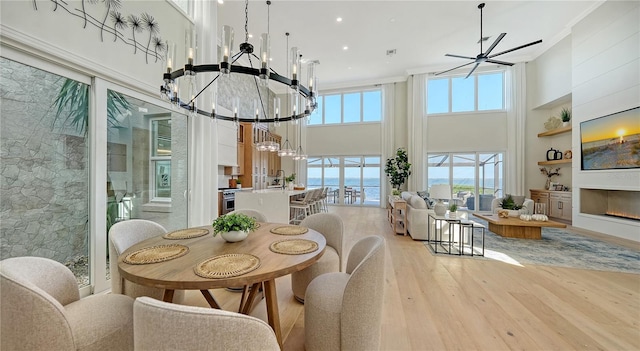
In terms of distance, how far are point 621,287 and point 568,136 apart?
5.98m

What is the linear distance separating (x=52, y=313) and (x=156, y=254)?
1.57 ft

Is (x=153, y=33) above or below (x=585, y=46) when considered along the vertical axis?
below

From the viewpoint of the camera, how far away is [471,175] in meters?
7.95

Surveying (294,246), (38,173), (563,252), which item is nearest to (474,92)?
(563,252)

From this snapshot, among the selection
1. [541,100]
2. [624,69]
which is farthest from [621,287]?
[541,100]

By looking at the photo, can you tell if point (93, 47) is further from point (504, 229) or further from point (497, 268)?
point (504, 229)

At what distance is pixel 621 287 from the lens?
245cm

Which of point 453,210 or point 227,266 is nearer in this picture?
point 227,266

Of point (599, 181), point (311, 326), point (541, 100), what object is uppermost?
point (541, 100)

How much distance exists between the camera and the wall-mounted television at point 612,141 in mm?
4195

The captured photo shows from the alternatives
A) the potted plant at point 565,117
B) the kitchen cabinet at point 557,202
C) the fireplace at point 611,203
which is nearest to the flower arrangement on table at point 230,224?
the fireplace at point 611,203

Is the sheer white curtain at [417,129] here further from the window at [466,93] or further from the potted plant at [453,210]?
the potted plant at [453,210]

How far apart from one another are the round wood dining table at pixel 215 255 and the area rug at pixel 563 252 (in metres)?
2.99

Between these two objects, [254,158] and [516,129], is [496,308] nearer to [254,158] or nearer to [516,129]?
[254,158]
